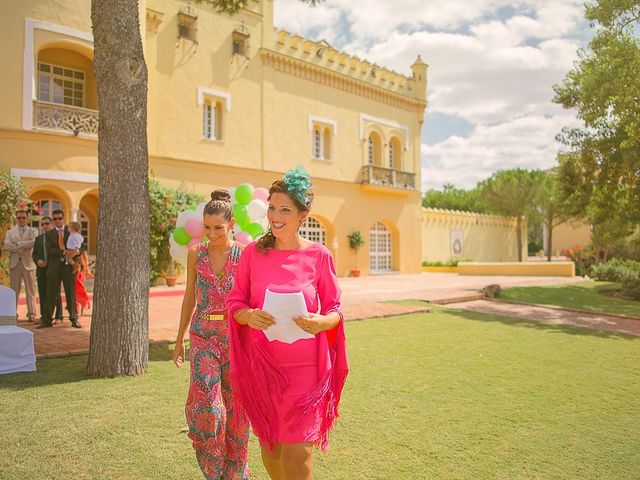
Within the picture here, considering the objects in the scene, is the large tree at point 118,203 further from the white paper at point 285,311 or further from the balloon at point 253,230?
the white paper at point 285,311

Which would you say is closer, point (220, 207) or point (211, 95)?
point (220, 207)

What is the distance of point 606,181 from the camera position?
13961 millimetres

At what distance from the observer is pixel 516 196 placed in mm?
35906

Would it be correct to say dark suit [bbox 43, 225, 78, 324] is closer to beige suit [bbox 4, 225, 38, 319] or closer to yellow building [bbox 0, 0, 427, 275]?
beige suit [bbox 4, 225, 38, 319]

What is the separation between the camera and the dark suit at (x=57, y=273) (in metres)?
8.27

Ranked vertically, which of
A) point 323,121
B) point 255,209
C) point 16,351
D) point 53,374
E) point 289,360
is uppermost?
point 323,121

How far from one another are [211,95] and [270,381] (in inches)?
685

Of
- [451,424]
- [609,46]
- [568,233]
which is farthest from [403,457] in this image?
[568,233]

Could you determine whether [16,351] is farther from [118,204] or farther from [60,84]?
[60,84]

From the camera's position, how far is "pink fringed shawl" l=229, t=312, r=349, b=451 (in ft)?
7.83

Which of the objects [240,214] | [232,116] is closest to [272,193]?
[240,214]

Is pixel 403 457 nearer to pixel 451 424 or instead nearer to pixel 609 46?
pixel 451 424

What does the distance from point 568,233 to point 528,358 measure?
155ft

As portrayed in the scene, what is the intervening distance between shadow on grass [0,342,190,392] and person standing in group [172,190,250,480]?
2.60 meters
